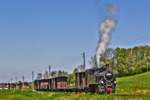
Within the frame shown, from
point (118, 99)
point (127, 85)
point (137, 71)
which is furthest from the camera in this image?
point (137, 71)

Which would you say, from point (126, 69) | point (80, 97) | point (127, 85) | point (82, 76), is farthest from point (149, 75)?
point (80, 97)

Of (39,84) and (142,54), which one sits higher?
(142,54)

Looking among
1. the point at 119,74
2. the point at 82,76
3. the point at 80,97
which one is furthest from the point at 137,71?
the point at 80,97

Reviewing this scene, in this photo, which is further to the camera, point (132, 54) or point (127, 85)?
point (132, 54)

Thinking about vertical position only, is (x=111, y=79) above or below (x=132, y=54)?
below

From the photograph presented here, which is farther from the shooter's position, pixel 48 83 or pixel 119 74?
pixel 119 74

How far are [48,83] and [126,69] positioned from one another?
40764mm

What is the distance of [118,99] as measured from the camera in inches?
1837

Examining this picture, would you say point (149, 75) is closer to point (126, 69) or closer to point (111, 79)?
point (126, 69)

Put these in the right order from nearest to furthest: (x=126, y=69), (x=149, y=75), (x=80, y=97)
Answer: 1. (x=80, y=97)
2. (x=149, y=75)
3. (x=126, y=69)

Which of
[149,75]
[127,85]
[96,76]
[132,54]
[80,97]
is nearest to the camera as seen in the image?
[80,97]

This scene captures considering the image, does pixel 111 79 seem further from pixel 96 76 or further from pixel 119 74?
pixel 119 74

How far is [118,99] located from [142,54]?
412 ft

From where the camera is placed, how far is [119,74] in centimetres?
14150
